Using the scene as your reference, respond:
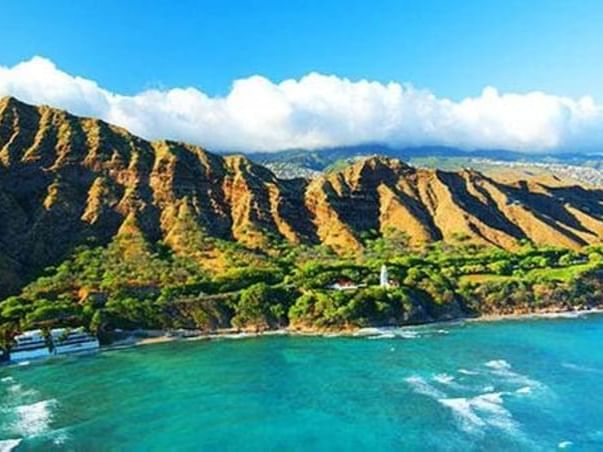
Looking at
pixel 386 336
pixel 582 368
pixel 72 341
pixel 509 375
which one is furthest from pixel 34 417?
pixel 582 368

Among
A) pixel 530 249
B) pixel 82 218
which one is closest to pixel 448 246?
pixel 530 249

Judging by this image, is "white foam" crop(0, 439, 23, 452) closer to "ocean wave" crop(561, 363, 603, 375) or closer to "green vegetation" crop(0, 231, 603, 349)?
"green vegetation" crop(0, 231, 603, 349)

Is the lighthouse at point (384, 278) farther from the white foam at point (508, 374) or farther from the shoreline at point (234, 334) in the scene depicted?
the white foam at point (508, 374)

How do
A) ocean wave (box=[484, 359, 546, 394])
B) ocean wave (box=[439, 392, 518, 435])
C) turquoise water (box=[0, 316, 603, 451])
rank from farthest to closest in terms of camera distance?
ocean wave (box=[484, 359, 546, 394]) < ocean wave (box=[439, 392, 518, 435]) < turquoise water (box=[0, 316, 603, 451])

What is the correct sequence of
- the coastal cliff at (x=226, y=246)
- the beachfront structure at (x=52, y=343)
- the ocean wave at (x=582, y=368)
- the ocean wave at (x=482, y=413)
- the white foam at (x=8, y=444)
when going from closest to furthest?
the white foam at (x=8, y=444) < the ocean wave at (x=482, y=413) < the ocean wave at (x=582, y=368) < the beachfront structure at (x=52, y=343) < the coastal cliff at (x=226, y=246)

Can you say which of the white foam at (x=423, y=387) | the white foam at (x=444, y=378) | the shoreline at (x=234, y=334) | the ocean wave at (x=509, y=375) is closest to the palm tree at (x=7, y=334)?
the shoreline at (x=234, y=334)

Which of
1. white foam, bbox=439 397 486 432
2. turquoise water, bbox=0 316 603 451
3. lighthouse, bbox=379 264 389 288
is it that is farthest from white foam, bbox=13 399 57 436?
lighthouse, bbox=379 264 389 288

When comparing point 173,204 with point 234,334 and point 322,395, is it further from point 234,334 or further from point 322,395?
point 322,395
